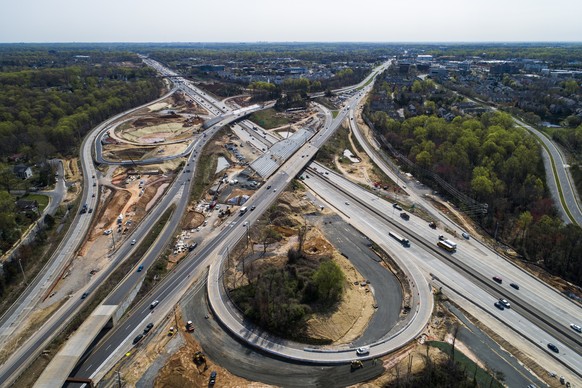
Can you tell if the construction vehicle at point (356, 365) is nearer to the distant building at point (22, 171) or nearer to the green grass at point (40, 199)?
the green grass at point (40, 199)

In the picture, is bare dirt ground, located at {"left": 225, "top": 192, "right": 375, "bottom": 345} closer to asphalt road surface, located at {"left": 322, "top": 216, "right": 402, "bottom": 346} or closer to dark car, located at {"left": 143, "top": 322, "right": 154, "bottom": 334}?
asphalt road surface, located at {"left": 322, "top": 216, "right": 402, "bottom": 346}

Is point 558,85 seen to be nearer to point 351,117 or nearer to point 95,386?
point 351,117

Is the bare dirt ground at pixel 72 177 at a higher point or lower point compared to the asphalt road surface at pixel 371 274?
higher

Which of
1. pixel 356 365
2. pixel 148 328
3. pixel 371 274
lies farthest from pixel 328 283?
pixel 148 328

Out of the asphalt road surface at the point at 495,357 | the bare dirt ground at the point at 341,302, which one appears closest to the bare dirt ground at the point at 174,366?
the bare dirt ground at the point at 341,302

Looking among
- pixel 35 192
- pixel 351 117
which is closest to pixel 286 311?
pixel 35 192
